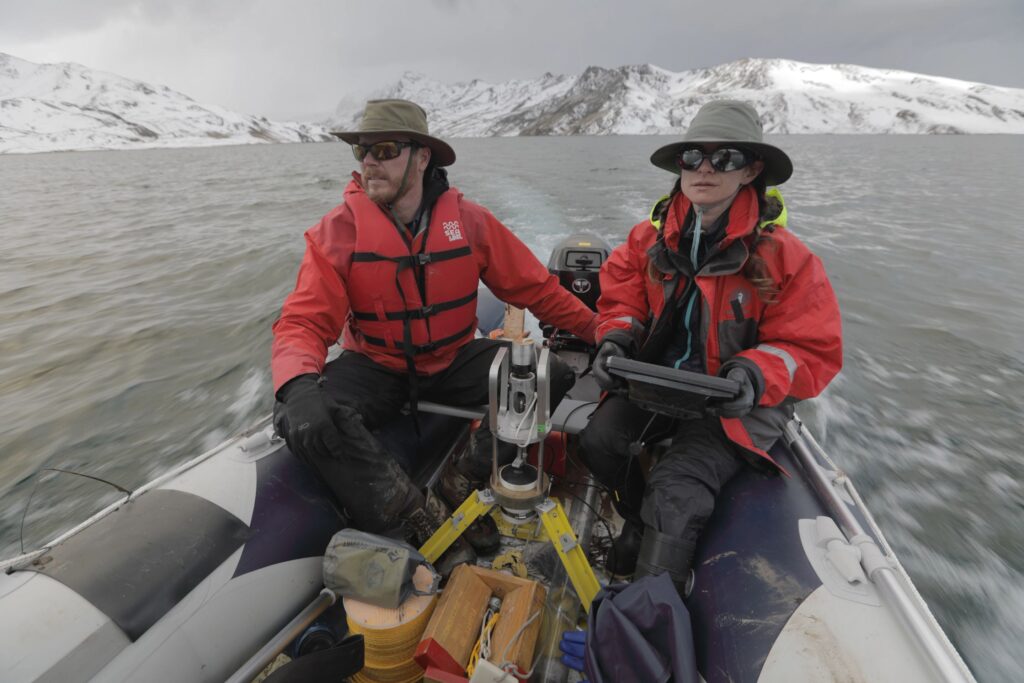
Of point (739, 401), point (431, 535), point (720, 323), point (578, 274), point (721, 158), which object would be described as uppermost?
point (721, 158)

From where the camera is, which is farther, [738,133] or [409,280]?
[409,280]

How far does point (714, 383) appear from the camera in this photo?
1.62 metres

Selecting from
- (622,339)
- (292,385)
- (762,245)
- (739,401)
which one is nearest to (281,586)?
(292,385)

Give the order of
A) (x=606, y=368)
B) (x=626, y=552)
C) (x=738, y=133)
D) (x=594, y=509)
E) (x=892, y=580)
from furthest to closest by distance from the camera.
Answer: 1. (x=594, y=509)
2. (x=626, y=552)
3. (x=606, y=368)
4. (x=738, y=133)
5. (x=892, y=580)

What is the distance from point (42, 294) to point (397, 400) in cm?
802

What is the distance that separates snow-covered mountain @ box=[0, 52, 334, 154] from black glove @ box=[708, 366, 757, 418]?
128595 millimetres

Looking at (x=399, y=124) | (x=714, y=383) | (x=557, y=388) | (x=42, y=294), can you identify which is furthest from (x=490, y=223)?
(x=42, y=294)

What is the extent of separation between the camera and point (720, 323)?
2.00m

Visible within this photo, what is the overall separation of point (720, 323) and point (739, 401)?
41 centimetres

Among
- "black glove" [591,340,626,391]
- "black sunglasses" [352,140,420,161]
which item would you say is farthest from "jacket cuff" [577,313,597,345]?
"black sunglasses" [352,140,420,161]

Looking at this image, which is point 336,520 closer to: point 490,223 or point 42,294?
point 490,223

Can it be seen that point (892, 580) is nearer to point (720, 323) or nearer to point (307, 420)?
point (720, 323)

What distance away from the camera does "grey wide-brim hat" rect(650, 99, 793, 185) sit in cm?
183

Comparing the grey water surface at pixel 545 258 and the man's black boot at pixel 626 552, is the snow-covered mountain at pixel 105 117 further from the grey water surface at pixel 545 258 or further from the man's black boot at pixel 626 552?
the man's black boot at pixel 626 552
